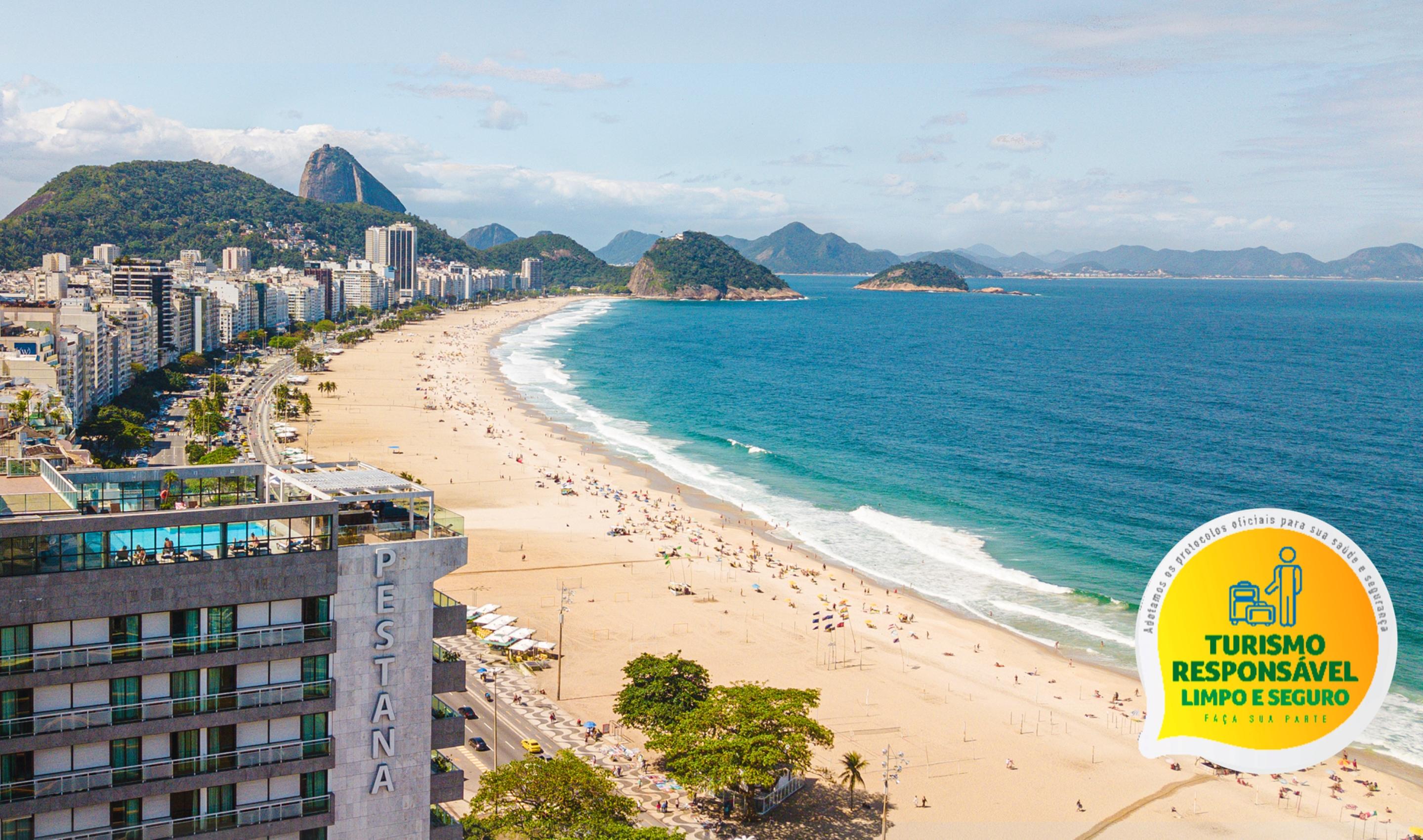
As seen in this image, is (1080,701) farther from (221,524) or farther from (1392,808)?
(221,524)

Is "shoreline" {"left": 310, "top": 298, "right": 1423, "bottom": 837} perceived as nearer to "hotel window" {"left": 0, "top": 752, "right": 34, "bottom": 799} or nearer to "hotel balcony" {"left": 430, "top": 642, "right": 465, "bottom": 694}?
"hotel balcony" {"left": 430, "top": 642, "right": 465, "bottom": 694}

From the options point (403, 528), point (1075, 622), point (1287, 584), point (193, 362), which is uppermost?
point (403, 528)

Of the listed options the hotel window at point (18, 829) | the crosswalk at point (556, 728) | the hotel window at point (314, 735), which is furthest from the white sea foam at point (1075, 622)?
the hotel window at point (18, 829)

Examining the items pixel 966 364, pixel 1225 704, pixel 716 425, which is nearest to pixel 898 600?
pixel 1225 704

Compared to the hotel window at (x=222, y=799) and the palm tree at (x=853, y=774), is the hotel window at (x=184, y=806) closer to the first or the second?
the hotel window at (x=222, y=799)

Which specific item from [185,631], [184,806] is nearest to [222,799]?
[184,806]

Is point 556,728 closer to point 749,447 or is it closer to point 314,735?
point 314,735

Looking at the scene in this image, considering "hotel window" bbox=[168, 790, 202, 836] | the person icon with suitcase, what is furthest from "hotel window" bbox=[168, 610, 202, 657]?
the person icon with suitcase
